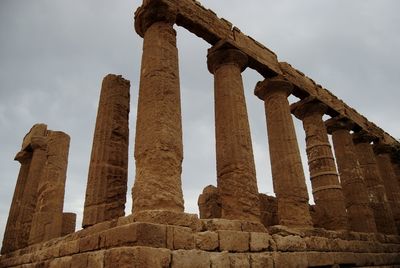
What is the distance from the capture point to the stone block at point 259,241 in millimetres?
7271

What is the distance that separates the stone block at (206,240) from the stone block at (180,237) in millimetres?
153

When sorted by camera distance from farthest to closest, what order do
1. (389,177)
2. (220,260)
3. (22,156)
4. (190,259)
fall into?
1. (389,177)
2. (22,156)
3. (220,260)
4. (190,259)

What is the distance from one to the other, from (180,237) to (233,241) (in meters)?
1.49

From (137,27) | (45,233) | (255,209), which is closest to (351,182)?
(255,209)

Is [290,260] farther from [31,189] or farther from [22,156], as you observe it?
[22,156]

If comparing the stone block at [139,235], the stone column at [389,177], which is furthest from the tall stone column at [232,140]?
the stone column at [389,177]

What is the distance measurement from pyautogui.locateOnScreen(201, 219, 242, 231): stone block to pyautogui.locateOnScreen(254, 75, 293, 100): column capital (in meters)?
6.07

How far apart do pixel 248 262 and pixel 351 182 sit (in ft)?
27.9

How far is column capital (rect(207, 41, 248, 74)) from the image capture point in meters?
10.4

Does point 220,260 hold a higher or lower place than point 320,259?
lower

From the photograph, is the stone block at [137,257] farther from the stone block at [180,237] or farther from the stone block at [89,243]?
the stone block at [89,243]

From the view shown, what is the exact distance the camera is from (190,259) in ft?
19.1

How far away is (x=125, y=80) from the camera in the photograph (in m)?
9.81

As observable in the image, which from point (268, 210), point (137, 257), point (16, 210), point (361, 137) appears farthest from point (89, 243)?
point (361, 137)
